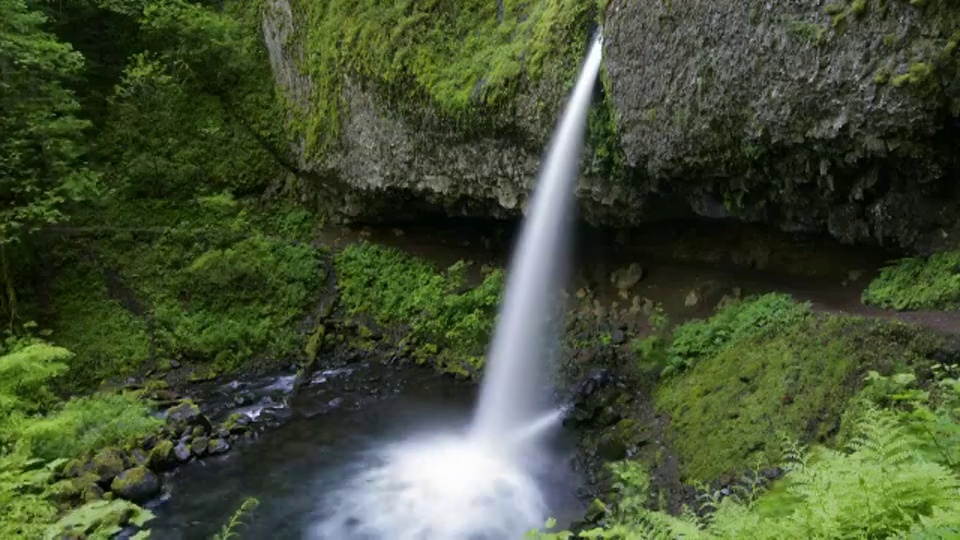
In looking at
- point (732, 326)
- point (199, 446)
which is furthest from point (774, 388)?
point (199, 446)

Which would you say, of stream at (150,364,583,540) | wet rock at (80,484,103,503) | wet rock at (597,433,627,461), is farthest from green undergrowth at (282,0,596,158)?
wet rock at (80,484,103,503)

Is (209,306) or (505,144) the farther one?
(209,306)

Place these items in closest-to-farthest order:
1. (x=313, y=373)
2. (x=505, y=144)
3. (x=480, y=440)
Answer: (x=480, y=440)
(x=505, y=144)
(x=313, y=373)

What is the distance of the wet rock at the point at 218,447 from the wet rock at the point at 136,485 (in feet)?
4.18

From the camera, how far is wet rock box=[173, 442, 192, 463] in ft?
38.4

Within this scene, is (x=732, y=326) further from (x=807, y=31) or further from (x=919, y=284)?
(x=807, y=31)

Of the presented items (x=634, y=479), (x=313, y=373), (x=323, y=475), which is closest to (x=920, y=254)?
(x=634, y=479)

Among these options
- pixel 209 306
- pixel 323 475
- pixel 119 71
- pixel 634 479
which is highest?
pixel 119 71

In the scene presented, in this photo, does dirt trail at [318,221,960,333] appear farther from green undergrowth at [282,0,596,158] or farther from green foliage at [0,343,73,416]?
green foliage at [0,343,73,416]

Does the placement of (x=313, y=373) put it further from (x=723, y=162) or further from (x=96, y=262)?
(x=723, y=162)

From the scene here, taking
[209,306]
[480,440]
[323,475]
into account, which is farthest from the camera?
[209,306]

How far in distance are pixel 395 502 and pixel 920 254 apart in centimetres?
885

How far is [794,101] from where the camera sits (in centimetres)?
869

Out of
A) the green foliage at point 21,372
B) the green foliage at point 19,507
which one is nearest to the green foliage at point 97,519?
the green foliage at point 19,507
